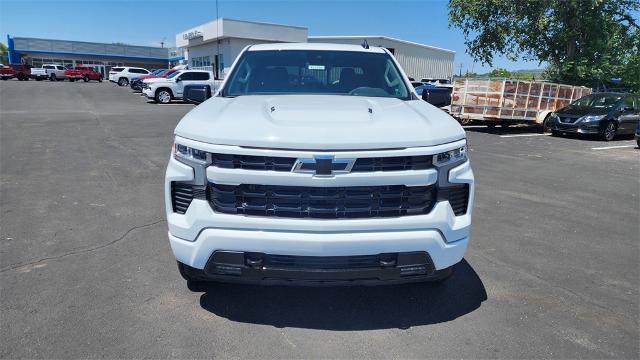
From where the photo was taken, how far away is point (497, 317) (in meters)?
3.08

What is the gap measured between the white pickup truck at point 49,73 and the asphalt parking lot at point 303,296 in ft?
159

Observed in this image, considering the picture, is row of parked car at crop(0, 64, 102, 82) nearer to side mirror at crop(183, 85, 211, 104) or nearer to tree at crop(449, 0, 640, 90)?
tree at crop(449, 0, 640, 90)

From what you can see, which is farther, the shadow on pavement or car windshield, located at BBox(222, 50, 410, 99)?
car windshield, located at BBox(222, 50, 410, 99)

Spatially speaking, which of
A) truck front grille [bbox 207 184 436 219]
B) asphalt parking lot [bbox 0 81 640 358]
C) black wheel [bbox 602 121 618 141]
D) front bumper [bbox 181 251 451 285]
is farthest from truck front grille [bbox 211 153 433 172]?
black wheel [bbox 602 121 618 141]

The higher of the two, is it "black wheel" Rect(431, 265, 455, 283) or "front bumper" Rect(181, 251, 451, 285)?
"front bumper" Rect(181, 251, 451, 285)

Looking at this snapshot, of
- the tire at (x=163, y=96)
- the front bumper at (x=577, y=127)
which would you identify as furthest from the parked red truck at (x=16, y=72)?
the front bumper at (x=577, y=127)

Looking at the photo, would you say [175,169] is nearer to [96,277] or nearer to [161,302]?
[161,302]

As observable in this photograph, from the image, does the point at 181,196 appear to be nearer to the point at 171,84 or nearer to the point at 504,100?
the point at 504,100

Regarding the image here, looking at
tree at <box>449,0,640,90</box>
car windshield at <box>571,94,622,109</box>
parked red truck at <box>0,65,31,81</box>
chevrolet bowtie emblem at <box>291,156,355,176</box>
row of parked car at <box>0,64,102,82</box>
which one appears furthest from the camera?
row of parked car at <box>0,64,102,82</box>

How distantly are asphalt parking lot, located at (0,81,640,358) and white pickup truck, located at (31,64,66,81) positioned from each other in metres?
48.6

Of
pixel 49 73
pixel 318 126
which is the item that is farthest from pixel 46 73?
pixel 318 126

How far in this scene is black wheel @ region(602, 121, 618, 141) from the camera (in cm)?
1380

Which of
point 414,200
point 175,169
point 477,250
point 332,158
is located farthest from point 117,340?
point 477,250

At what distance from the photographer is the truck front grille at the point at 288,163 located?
2479mm
